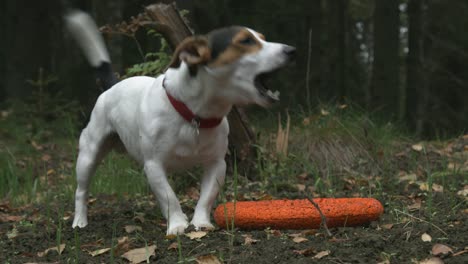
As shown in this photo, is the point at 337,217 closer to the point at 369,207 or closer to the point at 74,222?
the point at 369,207

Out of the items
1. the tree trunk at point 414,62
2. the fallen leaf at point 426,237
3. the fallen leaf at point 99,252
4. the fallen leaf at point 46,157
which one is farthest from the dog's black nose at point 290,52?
the tree trunk at point 414,62

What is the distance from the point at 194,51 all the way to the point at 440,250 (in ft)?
5.54

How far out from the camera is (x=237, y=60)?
346cm

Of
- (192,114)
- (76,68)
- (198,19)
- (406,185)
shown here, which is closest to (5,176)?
(192,114)

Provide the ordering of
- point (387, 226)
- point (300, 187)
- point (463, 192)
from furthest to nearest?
1. point (300, 187)
2. point (463, 192)
3. point (387, 226)

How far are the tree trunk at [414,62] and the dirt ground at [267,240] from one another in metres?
8.72

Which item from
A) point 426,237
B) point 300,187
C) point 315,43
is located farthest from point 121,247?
point 315,43

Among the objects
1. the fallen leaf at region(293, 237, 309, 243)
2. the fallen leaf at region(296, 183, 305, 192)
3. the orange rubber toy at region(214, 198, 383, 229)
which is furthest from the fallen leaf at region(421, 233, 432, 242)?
the fallen leaf at region(296, 183, 305, 192)

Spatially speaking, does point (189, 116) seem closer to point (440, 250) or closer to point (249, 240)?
point (249, 240)

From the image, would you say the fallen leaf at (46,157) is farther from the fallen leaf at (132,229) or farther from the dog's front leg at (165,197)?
the dog's front leg at (165,197)

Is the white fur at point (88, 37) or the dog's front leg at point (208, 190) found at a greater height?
the white fur at point (88, 37)

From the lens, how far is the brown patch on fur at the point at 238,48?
3453 millimetres

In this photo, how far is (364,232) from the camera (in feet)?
11.3

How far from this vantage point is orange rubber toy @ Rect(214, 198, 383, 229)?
3.59 meters
